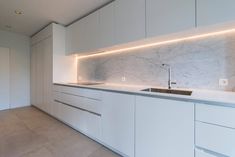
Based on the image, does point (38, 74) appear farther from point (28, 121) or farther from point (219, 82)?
point (219, 82)

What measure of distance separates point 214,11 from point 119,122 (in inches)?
64.1

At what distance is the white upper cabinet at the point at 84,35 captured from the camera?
2.67 metres

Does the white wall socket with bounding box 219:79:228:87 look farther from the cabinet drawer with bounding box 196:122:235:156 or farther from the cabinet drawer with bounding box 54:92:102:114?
the cabinet drawer with bounding box 54:92:102:114

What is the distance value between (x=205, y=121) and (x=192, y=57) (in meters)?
0.99

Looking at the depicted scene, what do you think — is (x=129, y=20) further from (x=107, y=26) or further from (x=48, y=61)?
(x=48, y=61)

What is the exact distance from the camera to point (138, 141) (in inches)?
66.0

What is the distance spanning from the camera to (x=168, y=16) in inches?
65.9

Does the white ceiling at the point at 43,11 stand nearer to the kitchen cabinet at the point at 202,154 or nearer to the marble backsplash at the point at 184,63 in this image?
the marble backsplash at the point at 184,63

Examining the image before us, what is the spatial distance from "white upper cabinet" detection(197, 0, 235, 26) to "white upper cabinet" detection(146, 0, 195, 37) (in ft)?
0.25

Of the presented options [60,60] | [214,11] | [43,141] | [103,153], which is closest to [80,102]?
[43,141]

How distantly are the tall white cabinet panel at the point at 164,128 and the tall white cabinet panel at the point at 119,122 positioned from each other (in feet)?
0.35

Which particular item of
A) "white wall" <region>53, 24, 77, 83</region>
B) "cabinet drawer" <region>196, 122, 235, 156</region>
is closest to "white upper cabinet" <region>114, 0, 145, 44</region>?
"cabinet drawer" <region>196, 122, 235, 156</region>

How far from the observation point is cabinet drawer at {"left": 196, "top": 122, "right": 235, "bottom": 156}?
108 cm

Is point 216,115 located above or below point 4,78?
below
